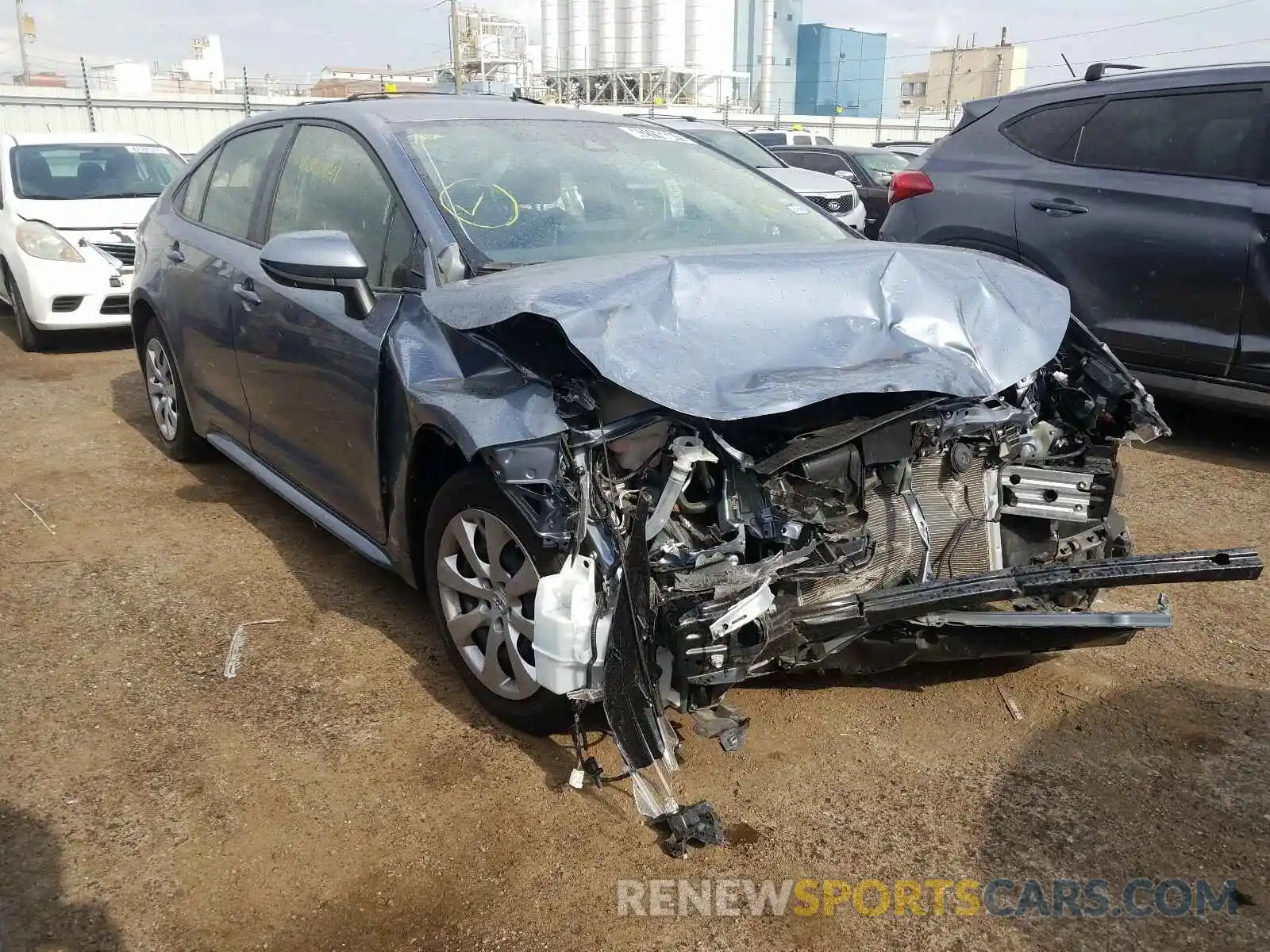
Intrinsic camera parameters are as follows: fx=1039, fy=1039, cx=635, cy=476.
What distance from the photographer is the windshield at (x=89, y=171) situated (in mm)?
8547

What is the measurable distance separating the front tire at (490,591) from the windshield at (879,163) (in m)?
12.5

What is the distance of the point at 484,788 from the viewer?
2.75 m

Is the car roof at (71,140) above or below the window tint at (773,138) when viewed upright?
above

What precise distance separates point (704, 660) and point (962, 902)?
787 mm

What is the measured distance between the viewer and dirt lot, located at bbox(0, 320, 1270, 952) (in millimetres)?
2303

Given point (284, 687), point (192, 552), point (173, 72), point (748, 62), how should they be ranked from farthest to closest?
point (748, 62)
point (173, 72)
point (192, 552)
point (284, 687)

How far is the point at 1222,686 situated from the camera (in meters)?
3.21

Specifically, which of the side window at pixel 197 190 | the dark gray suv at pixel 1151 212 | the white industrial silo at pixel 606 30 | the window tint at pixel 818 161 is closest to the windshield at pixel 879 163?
the window tint at pixel 818 161

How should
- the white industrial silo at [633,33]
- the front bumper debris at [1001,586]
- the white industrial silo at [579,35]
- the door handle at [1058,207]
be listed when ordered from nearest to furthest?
the front bumper debris at [1001,586] < the door handle at [1058,207] < the white industrial silo at [633,33] < the white industrial silo at [579,35]

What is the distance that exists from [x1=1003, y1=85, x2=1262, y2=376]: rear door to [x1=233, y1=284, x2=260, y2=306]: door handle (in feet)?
11.7

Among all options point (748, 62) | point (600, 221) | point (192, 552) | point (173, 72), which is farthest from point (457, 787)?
point (748, 62)

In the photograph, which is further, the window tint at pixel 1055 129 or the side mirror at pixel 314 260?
the window tint at pixel 1055 129

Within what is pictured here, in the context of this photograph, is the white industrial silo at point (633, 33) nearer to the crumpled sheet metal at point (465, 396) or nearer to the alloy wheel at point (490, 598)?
the crumpled sheet metal at point (465, 396)

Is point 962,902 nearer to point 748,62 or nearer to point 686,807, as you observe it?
point 686,807
